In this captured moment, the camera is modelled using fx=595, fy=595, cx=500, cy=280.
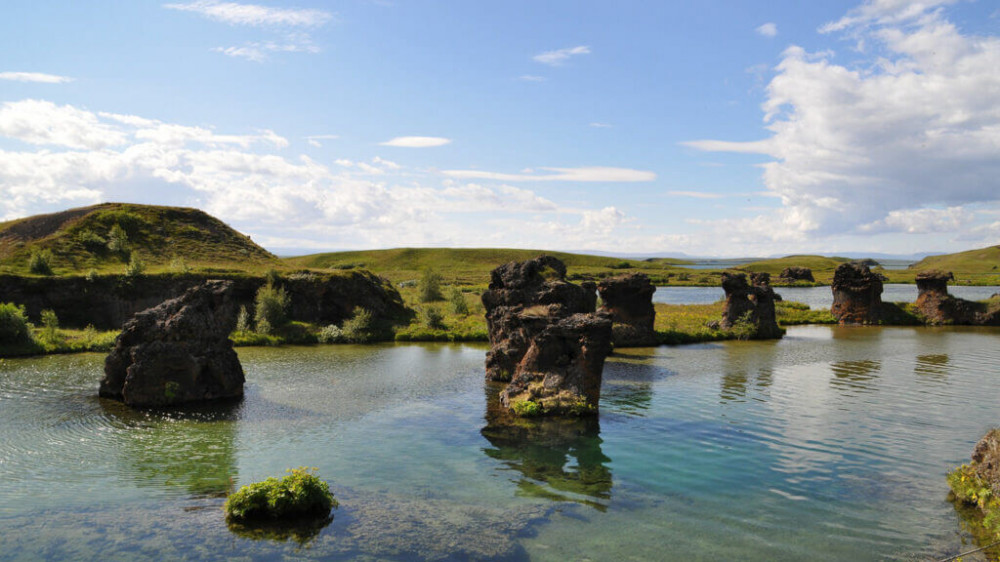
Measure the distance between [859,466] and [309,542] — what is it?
65.3ft

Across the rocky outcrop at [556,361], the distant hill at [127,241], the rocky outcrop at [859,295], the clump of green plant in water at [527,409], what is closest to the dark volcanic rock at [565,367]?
the rocky outcrop at [556,361]

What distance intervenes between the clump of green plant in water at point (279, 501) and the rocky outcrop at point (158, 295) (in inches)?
1499

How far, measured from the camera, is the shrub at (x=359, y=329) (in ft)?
186

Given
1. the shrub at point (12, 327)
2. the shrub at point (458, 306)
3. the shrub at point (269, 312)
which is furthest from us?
the shrub at point (458, 306)

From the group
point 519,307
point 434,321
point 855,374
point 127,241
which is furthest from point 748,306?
point 127,241

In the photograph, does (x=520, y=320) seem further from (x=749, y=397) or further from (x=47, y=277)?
(x=47, y=277)

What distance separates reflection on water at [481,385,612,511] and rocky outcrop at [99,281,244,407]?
15.8m

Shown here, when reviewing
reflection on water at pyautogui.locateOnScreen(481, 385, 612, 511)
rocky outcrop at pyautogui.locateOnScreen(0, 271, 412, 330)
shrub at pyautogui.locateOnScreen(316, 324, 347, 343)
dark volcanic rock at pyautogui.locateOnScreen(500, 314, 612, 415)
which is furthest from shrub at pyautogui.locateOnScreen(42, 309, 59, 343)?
dark volcanic rock at pyautogui.locateOnScreen(500, 314, 612, 415)

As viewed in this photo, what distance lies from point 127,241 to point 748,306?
81.3 m

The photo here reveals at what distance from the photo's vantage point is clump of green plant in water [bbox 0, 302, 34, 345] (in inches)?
1753

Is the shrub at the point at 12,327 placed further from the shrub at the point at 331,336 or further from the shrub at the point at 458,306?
the shrub at the point at 458,306

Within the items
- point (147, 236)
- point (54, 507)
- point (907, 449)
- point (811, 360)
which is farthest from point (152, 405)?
point (147, 236)

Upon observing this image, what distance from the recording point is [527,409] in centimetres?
2995

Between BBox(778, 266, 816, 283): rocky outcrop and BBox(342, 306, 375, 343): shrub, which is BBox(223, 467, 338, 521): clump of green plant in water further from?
BBox(778, 266, 816, 283): rocky outcrop
